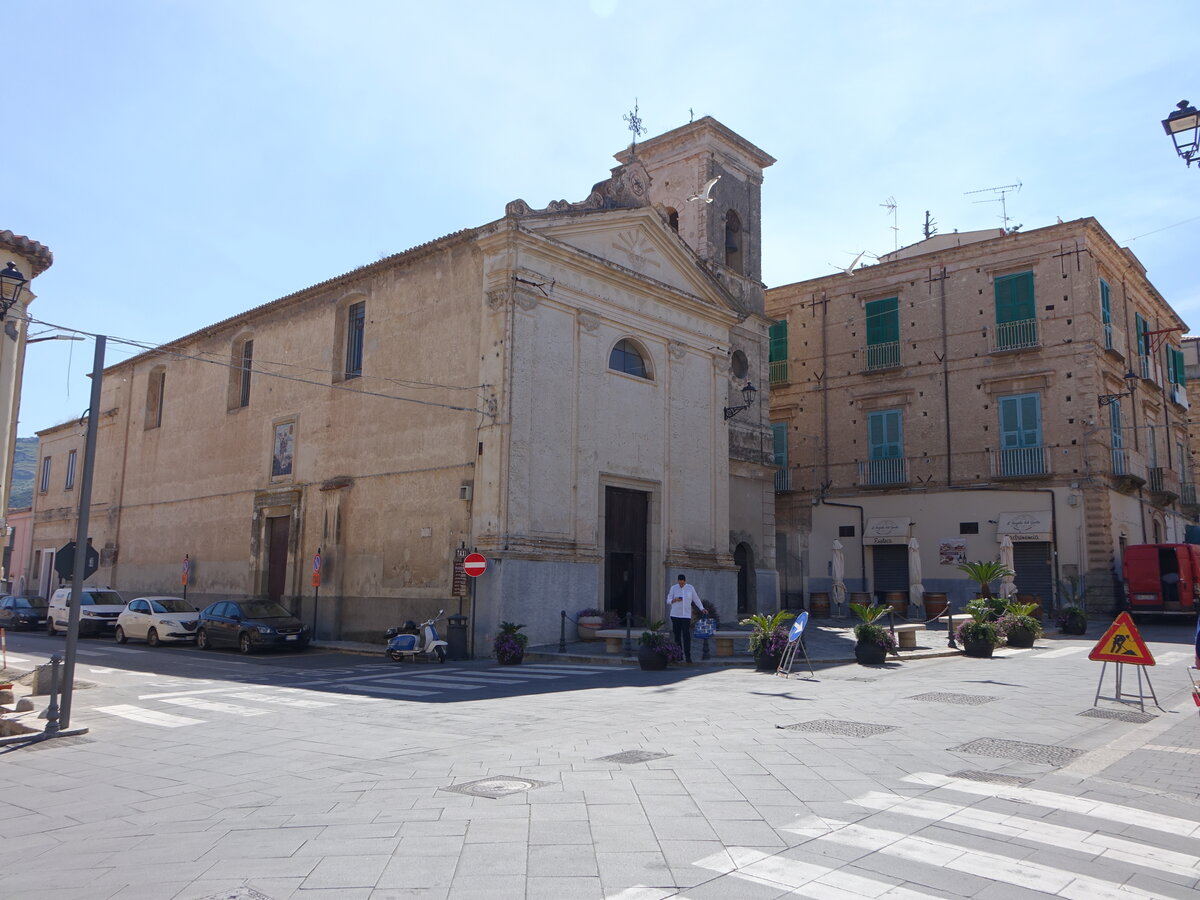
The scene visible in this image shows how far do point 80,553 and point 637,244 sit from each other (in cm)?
1635

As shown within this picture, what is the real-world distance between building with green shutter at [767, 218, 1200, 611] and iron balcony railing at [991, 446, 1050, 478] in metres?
0.05

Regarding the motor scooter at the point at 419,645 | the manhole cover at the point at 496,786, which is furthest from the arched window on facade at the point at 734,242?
the manhole cover at the point at 496,786

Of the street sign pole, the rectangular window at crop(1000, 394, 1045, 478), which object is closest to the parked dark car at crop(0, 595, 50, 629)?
the street sign pole

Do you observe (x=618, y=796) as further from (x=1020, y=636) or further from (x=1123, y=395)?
(x=1123, y=395)

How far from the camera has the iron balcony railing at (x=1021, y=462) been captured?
3106 centimetres

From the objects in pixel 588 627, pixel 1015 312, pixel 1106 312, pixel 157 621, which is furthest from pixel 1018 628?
pixel 157 621

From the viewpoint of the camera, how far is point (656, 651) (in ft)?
54.5

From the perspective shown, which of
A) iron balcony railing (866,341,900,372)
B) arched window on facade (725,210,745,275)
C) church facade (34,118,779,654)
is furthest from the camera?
iron balcony railing (866,341,900,372)

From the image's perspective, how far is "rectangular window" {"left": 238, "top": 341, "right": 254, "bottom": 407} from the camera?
30953mm

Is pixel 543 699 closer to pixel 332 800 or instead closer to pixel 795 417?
pixel 332 800

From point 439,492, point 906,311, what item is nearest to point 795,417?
point 906,311

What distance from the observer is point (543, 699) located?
13023mm

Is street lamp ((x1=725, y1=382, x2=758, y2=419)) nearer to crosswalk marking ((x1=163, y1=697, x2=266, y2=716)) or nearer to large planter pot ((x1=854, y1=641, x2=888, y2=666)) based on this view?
large planter pot ((x1=854, y1=641, x2=888, y2=666))

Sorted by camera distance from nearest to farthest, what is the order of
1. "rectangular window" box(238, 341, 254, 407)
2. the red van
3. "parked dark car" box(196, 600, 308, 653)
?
"parked dark car" box(196, 600, 308, 653), the red van, "rectangular window" box(238, 341, 254, 407)
